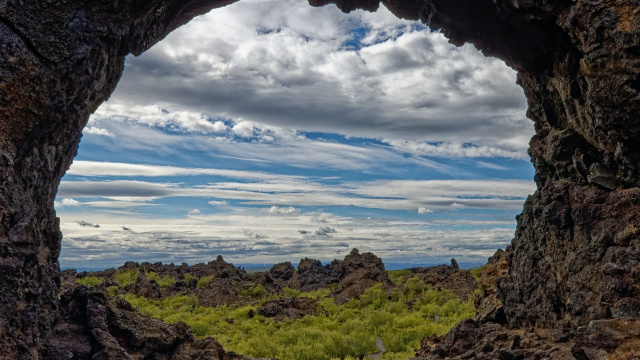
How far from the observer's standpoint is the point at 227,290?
37.6 meters

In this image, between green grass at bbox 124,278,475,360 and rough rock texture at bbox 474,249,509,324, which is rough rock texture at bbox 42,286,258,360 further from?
green grass at bbox 124,278,475,360

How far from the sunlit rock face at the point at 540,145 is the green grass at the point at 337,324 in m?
9.78

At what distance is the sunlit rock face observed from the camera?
8.47 meters

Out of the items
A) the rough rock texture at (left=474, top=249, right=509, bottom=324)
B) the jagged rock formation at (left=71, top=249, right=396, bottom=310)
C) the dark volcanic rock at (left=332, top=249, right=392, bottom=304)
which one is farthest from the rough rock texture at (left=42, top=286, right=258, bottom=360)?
the dark volcanic rock at (left=332, top=249, right=392, bottom=304)

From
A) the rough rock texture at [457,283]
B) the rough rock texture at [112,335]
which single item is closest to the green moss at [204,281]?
the rough rock texture at [457,283]

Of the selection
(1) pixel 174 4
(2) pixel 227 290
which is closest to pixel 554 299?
(1) pixel 174 4

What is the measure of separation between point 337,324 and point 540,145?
17.4 metres

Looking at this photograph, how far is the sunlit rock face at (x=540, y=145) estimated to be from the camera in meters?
8.47

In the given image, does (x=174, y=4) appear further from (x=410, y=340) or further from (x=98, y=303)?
(x=410, y=340)

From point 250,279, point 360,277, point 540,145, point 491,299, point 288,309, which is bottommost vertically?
point 250,279

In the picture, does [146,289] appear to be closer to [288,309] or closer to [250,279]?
[250,279]

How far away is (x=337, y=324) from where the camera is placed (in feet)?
85.0

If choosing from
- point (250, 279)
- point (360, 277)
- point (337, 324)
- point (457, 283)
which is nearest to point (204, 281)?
point (250, 279)

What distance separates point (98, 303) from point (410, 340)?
15.7m
